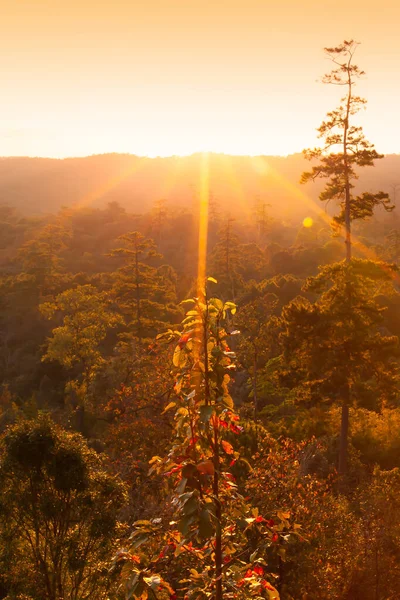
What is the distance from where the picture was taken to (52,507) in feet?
26.4

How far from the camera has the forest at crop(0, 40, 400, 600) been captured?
3.90 metres

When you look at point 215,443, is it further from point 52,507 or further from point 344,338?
point 344,338

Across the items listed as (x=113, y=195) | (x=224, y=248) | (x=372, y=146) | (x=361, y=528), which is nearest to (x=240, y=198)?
(x=113, y=195)

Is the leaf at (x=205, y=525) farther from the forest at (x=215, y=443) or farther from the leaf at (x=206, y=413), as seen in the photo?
the leaf at (x=206, y=413)

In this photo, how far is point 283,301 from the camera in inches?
1654

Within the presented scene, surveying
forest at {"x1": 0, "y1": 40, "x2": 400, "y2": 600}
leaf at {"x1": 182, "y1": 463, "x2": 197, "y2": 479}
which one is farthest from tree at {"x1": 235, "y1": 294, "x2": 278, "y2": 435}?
leaf at {"x1": 182, "y1": 463, "x2": 197, "y2": 479}


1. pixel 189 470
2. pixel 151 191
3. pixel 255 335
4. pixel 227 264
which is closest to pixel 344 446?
pixel 255 335

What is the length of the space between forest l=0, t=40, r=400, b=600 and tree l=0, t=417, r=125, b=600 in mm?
34

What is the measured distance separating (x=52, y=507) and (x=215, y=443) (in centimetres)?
547

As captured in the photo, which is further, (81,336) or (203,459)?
(81,336)

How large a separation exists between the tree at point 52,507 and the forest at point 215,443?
0.11ft

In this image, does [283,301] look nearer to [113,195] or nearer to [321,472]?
[321,472]

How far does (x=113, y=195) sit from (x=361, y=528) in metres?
169

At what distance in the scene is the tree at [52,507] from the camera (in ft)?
26.0
